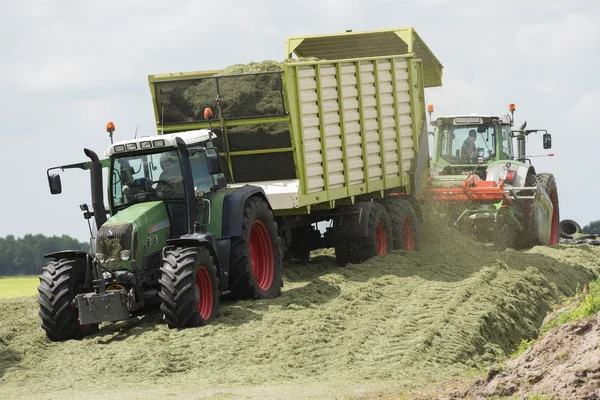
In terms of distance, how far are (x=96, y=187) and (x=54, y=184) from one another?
21.9 inches

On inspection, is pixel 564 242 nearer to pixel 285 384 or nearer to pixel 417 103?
pixel 417 103

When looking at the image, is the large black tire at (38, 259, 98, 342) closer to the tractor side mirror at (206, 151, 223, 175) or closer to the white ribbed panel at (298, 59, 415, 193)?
the tractor side mirror at (206, 151, 223, 175)

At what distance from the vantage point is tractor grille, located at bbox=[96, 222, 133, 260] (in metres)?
11.7

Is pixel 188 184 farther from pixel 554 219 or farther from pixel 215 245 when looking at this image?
pixel 554 219

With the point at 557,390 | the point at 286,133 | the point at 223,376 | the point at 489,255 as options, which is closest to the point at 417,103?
the point at 489,255

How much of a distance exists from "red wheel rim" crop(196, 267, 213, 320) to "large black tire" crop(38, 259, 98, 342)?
1.30 m

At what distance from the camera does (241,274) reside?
42.0ft

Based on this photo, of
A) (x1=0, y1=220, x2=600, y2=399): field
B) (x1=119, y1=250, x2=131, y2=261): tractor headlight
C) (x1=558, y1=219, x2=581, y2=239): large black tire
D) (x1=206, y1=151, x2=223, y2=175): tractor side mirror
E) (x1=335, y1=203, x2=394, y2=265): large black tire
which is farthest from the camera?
(x1=558, y1=219, x2=581, y2=239): large black tire

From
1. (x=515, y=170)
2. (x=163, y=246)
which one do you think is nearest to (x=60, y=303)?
(x=163, y=246)

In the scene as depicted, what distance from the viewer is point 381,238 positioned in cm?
1739

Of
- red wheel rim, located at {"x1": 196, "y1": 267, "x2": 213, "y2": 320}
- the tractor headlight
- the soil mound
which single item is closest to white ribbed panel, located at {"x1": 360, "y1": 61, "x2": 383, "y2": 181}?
red wheel rim, located at {"x1": 196, "y1": 267, "x2": 213, "y2": 320}

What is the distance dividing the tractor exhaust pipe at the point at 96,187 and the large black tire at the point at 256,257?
152 centimetres

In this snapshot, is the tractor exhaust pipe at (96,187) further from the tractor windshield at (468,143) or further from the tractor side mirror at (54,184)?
the tractor windshield at (468,143)

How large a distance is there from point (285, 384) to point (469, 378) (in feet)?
5.04
